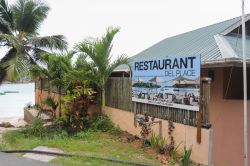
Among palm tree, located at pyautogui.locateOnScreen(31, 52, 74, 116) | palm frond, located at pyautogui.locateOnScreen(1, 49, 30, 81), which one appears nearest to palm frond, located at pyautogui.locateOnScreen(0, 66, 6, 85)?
palm frond, located at pyautogui.locateOnScreen(1, 49, 30, 81)

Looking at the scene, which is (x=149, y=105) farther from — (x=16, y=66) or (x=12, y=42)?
(x=12, y=42)

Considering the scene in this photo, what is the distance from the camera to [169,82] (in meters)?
8.17

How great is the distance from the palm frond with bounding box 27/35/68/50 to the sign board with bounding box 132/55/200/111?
8.17 metres

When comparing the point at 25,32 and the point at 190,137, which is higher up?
the point at 25,32

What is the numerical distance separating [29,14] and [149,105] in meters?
10.8

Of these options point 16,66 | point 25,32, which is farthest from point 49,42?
point 16,66

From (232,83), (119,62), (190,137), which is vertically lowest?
(190,137)

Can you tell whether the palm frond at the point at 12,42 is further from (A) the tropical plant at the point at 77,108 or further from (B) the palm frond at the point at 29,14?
(A) the tropical plant at the point at 77,108

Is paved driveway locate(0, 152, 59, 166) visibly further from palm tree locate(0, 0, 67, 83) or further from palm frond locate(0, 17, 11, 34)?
palm frond locate(0, 17, 11, 34)

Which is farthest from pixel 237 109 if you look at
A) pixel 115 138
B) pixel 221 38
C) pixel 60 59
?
pixel 60 59

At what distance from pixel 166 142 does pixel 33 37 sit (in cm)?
1110

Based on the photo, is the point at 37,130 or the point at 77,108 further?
the point at 77,108

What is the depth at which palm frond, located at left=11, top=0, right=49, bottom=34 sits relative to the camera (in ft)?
55.3

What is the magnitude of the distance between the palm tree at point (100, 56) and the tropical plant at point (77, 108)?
18.7 inches
